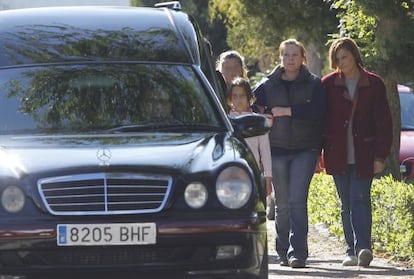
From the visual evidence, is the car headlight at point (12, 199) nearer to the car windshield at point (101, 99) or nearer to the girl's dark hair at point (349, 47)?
the car windshield at point (101, 99)

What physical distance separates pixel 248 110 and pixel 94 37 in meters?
2.33

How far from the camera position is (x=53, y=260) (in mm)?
6797

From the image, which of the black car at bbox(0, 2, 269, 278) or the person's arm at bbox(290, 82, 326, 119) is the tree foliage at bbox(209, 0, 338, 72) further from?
the black car at bbox(0, 2, 269, 278)

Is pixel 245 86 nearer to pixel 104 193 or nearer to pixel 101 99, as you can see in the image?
pixel 101 99

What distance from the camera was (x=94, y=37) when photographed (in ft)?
27.2

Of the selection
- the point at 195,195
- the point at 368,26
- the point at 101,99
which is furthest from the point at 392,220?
the point at 195,195

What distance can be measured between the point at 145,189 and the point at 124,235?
28cm

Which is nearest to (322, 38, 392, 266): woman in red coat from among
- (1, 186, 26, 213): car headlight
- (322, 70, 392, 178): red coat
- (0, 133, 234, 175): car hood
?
(322, 70, 392, 178): red coat

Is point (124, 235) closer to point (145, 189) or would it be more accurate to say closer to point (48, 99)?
point (145, 189)

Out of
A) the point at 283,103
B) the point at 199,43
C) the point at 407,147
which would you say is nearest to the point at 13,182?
the point at 199,43

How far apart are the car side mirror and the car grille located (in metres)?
1.13

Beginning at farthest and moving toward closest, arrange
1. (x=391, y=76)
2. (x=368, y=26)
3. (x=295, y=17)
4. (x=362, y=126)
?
1. (x=295, y=17)
2. (x=391, y=76)
3. (x=368, y=26)
4. (x=362, y=126)

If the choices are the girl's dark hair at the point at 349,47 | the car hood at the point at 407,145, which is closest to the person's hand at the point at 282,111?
the girl's dark hair at the point at 349,47

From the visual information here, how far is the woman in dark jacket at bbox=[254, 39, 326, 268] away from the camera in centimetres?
1017
